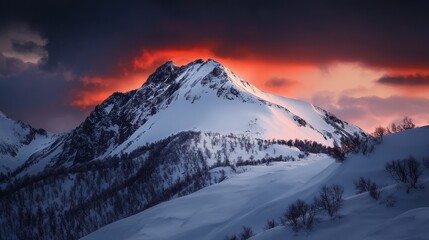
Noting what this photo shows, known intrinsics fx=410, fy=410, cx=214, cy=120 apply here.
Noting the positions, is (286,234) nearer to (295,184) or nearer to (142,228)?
(295,184)

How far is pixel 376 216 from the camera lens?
35.7 m

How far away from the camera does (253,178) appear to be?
117312 millimetres

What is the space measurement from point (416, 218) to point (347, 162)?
38.3 m

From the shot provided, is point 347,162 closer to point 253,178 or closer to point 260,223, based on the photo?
point 260,223

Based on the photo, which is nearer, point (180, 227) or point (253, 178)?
point (180, 227)

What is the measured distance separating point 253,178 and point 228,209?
2752 centimetres

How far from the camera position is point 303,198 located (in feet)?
224

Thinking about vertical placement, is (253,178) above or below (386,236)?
above

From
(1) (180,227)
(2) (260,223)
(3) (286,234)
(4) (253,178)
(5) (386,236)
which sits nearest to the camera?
(5) (386,236)

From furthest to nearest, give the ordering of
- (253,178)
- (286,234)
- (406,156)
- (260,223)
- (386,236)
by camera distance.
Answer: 1. (253,178)
2. (260,223)
3. (406,156)
4. (286,234)
5. (386,236)

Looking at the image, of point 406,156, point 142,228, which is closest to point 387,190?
point 406,156

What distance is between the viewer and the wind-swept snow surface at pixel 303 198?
3416 cm

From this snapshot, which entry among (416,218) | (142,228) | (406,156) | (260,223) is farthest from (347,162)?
(142,228)

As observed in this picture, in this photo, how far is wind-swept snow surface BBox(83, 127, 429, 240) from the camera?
34156 millimetres
